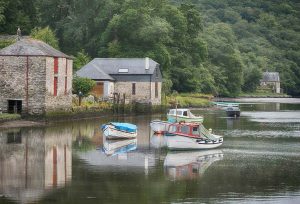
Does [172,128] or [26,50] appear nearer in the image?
[172,128]

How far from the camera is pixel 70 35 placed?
109 m

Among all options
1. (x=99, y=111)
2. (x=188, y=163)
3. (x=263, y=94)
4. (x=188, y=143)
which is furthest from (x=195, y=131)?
(x=263, y=94)

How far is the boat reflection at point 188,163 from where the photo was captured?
3725 centimetres

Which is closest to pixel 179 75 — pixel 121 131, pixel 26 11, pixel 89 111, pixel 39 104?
pixel 26 11

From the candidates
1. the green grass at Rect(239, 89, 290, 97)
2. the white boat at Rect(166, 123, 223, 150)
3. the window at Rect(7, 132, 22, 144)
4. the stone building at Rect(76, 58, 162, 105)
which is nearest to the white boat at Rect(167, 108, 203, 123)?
the white boat at Rect(166, 123, 223, 150)

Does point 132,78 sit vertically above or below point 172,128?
above

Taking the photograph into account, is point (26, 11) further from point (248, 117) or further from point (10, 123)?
point (10, 123)

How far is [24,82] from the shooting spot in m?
64.3

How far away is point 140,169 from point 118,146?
38.4 ft

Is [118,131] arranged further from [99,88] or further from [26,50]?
[99,88]

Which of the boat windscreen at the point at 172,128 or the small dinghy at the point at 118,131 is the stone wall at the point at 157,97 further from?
the boat windscreen at the point at 172,128

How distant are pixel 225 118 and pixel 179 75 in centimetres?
3135

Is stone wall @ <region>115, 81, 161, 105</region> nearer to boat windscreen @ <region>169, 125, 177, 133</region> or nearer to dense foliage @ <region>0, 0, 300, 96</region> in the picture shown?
dense foliage @ <region>0, 0, 300, 96</region>

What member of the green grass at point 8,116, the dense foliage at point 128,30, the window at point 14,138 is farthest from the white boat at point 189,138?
the dense foliage at point 128,30
